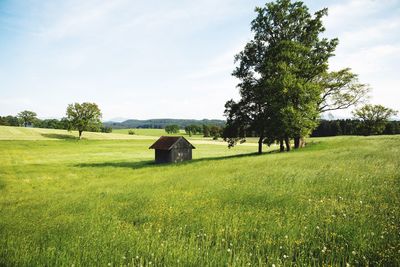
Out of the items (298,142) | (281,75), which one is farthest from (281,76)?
(298,142)

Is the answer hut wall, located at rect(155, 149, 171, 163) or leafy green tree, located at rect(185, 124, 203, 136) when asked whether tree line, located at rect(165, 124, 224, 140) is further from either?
hut wall, located at rect(155, 149, 171, 163)

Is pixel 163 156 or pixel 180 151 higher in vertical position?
pixel 180 151

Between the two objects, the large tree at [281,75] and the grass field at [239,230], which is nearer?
the grass field at [239,230]

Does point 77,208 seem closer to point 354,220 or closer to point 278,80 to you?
point 354,220

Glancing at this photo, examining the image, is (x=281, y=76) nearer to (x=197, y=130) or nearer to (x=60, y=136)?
(x=60, y=136)

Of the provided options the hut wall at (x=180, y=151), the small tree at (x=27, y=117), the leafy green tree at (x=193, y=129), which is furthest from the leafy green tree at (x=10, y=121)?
the hut wall at (x=180, y=151)

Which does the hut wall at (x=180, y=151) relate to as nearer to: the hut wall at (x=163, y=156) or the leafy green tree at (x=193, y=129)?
the hut wall at (x=163, y=156)

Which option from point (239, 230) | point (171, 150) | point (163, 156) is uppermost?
point (239, 230)

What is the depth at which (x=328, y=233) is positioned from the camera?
6.21m

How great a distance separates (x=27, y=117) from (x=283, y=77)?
179m

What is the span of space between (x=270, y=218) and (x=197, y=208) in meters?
2.97

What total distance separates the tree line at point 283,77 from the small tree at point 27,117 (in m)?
169

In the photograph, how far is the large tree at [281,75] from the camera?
108ft

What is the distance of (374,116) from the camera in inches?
3408
